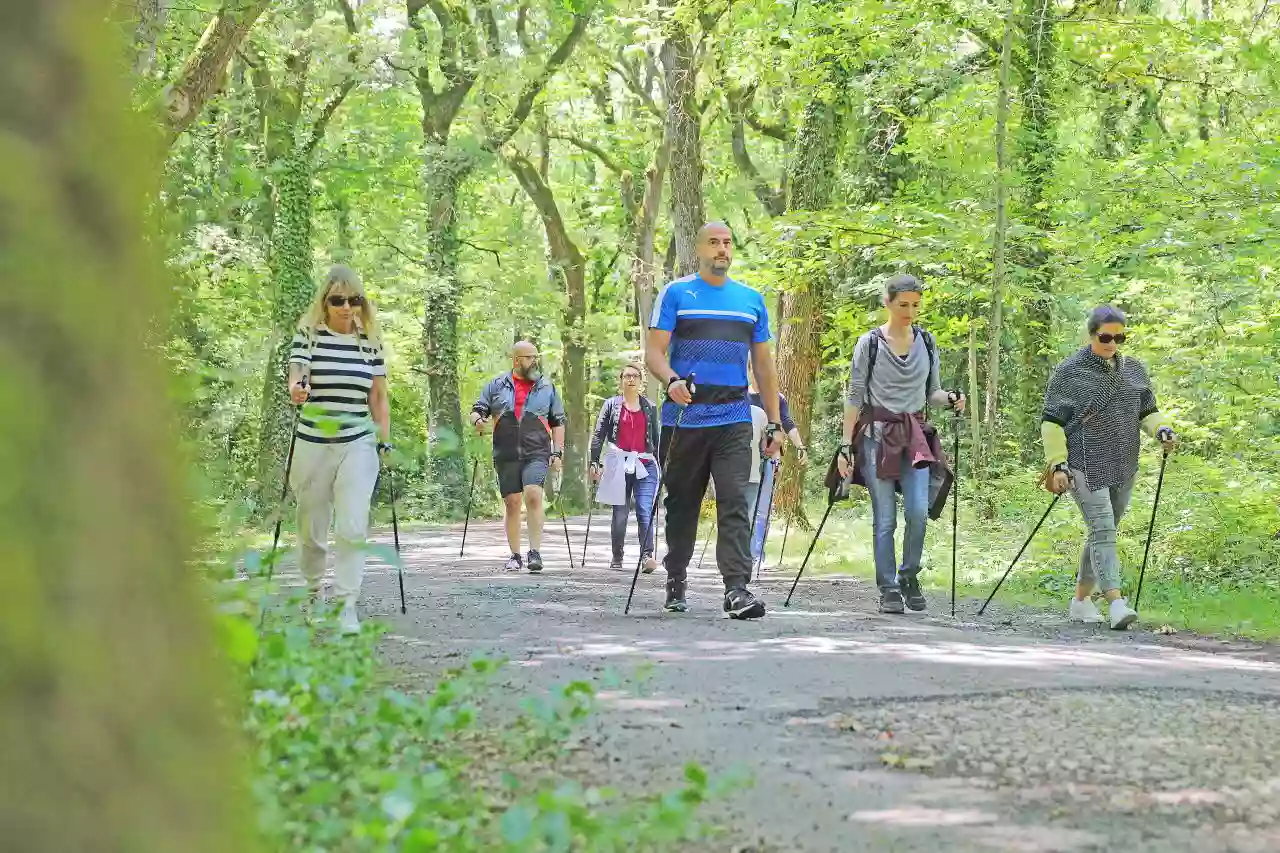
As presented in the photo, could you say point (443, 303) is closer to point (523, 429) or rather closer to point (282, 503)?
point (523, 429)

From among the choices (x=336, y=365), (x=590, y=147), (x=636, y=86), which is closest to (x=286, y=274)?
(x=636, y=86)

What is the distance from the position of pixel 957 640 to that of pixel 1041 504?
8603mm

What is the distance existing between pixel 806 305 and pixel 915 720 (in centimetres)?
1451

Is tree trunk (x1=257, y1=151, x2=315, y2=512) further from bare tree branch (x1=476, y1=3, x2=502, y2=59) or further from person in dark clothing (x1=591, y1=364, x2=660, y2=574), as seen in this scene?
person in dark clothing (x1=591, y1=364, x2=660, y2=574)

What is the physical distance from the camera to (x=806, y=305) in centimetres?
1991

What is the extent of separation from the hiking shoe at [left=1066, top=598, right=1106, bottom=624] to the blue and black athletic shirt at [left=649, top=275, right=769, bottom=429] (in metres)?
2.81

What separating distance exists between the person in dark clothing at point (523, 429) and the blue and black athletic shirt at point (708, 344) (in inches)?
183

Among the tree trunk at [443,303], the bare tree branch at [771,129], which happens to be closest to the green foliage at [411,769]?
the bare tree branch at [771,129]

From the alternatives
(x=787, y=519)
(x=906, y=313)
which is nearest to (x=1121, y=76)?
(x=787, y=519)

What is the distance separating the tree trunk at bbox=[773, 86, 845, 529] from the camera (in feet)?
64.0

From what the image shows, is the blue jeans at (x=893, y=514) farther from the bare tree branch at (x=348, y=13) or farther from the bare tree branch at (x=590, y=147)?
the bare tree branch at (x=590, y=147)

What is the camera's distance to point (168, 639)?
1.81 m

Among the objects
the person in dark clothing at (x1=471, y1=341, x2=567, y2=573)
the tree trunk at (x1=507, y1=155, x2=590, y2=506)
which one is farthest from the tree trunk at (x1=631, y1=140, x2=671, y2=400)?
the person in dark clothing at (x1=471, y1=341, x2=567, y2=573)

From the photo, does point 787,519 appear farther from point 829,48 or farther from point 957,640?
point 957,640
